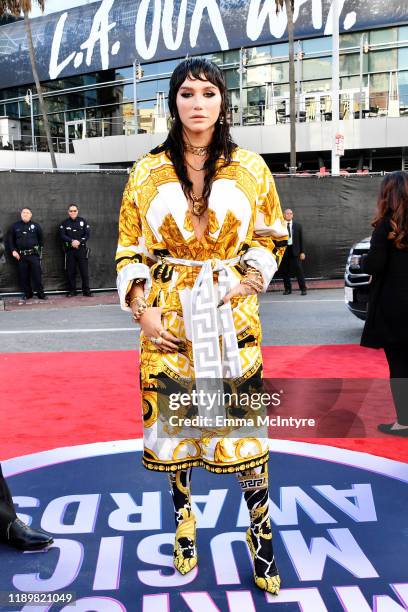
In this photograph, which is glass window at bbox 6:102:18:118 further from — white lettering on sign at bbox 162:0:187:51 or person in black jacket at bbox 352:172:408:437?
person in black jacket at bbox 352:172:408:437

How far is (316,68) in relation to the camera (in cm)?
2698

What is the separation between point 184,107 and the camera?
8.06 ft

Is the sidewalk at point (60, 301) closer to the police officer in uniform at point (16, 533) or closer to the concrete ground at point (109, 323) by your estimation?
the concrete ground at point (109, 323)

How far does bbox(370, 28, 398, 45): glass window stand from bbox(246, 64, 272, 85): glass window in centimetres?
422

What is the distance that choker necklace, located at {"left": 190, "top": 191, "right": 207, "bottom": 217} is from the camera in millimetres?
2457

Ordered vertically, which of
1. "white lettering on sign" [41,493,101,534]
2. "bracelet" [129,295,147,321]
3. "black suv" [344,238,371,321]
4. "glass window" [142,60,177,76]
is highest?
"glass window" [142,60,177,76]

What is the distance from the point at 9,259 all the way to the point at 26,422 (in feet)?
26.5

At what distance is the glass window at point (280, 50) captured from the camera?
89.9ft

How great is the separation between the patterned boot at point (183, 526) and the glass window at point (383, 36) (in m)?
26.6

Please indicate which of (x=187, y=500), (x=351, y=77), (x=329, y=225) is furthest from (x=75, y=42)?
(x=187, y=500)

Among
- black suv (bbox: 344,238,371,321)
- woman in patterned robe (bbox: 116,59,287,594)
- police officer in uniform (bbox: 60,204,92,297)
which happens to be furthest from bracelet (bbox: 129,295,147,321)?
police officer in uniform (bbox: 60,204,92,297)

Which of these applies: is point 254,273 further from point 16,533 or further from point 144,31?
point 144,31

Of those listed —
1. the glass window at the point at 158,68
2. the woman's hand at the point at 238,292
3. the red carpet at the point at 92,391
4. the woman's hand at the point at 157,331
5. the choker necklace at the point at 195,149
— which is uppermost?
the glass window at the point at 158,68

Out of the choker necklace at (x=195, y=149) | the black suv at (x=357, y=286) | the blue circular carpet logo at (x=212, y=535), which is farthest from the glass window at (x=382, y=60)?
the choker necklace at (x=195, y=149)
